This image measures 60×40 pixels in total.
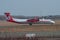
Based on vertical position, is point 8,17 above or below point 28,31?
above

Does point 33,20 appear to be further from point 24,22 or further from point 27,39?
point 27,39

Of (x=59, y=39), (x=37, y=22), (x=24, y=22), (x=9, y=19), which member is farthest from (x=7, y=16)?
(x=59, y=39)

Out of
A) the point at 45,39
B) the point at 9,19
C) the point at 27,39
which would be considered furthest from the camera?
the point at 9,19

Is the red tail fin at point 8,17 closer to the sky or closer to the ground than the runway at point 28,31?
closer to the sky

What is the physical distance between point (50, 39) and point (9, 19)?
1412 inches

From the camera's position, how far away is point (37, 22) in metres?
50.7

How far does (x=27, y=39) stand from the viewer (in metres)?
11.0

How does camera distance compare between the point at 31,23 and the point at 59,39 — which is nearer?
the point at 59,39

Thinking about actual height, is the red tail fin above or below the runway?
above

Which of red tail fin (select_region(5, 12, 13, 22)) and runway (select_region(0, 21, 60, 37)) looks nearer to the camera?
runway (select_region(0, 21, 60, 37))

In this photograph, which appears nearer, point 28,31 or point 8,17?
point 28,31

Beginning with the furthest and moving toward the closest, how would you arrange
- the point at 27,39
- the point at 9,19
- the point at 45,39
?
the point at 9,19
the point at 45,39
the point at 27,39

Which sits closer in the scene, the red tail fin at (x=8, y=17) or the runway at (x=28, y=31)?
the runway at (x=28, y=31)

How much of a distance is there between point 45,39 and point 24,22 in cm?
3732
